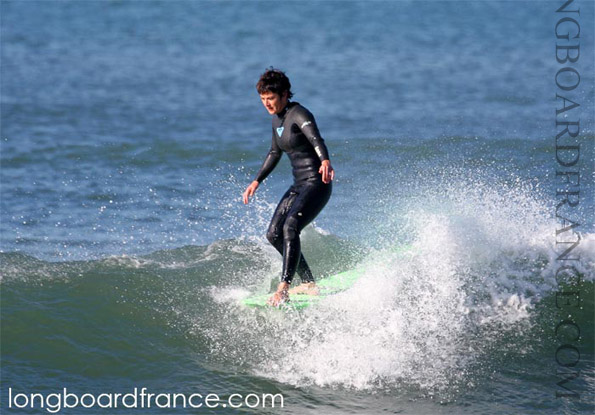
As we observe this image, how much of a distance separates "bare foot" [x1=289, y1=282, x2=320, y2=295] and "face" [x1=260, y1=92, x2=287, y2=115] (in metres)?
1.52

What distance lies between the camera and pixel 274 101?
7.56 metres

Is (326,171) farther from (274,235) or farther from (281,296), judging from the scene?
(281,296)

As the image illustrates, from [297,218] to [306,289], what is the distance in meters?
0.72

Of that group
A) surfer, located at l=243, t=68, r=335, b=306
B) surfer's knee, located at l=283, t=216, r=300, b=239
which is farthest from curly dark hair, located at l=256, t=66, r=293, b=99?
surfer's knee, located at l=283, t=216, r=300, b=239

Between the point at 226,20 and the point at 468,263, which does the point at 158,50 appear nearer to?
the point at 226,20

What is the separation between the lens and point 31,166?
1323 cm

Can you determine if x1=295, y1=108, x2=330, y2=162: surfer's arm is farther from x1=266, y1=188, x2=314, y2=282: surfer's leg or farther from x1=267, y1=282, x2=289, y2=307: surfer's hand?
x1=267, y1=282, x2=289, y2=307: surfer's hand

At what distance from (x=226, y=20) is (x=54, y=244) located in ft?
67.0

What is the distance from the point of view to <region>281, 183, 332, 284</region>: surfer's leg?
7516 mm

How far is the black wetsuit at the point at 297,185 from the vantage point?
24.7 ft

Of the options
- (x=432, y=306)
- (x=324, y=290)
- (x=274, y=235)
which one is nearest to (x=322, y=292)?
(x=324, y=290)

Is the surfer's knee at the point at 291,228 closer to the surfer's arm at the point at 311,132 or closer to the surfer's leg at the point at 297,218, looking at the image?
the surfer's leg at the point at 297,218

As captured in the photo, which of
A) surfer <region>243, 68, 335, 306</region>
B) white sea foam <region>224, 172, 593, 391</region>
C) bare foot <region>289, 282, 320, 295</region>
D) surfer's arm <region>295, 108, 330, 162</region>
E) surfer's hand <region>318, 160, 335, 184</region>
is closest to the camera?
white sea foam <region>224, 172, 593, 391</region>

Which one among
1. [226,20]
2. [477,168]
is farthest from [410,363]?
[226,20]
